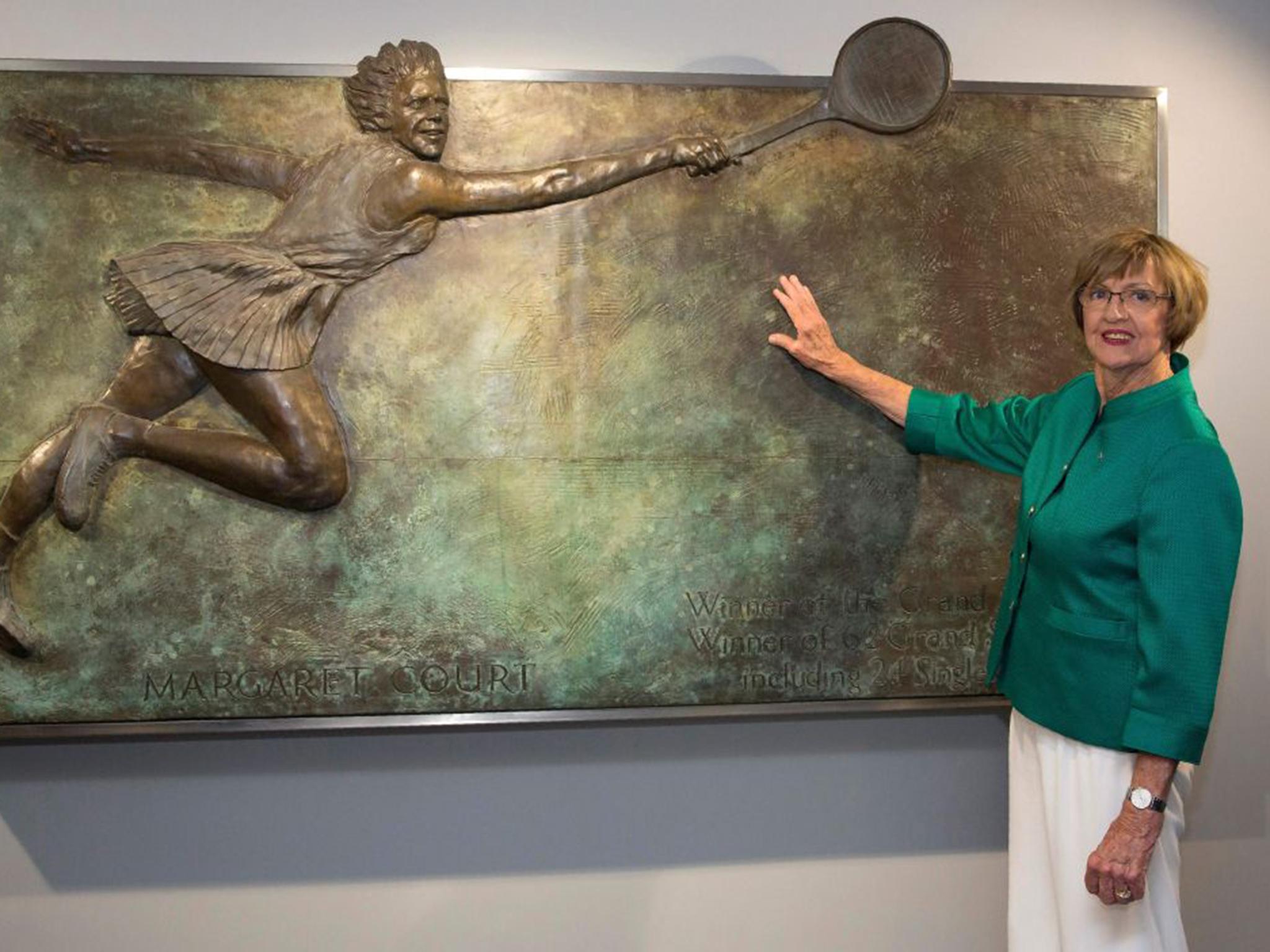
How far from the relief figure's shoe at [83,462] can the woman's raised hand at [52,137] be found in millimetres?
542

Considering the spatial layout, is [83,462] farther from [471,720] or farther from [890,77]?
[890,77]

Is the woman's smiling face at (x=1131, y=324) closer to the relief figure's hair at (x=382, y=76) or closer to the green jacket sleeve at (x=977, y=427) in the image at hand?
the green jacket sleeve at (x=977, y=427)

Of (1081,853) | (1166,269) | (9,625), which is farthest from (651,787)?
(1166,269)

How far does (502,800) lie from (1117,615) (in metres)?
1.48

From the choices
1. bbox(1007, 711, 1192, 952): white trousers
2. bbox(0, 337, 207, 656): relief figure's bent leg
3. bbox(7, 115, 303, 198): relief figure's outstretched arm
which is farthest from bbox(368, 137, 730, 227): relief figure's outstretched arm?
bbox(1007, 711, 1192, 952): white trousers

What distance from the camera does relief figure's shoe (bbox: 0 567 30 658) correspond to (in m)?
2.45

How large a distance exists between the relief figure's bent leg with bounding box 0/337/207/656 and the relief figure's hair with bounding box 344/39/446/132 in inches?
25.1

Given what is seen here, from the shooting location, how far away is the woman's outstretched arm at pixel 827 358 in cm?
256

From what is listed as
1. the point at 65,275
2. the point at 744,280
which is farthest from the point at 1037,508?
the point at 65,275

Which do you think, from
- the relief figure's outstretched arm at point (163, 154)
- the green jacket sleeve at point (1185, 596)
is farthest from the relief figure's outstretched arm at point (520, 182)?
the green jacket sleeve at point (1185, 596)

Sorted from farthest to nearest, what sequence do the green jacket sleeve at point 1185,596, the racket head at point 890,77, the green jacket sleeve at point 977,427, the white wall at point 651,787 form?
1. the white wall at point 651,787
2. the racket head at point 890,77
3. the green jacket sleeve at point 977,427
4. the green jacket sleeve at point 1185,596

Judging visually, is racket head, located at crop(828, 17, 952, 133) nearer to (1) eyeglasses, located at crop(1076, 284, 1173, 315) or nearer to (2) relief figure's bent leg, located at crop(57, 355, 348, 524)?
(1) eyeglasses, located at crop(1076, 284, 1173, 315)

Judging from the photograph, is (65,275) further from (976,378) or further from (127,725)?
(976,378)

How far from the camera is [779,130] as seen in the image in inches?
102
